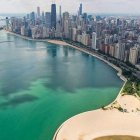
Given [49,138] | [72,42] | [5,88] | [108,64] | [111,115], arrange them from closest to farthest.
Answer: [49,138], [111,115], [5,88], [108,64], [72,42]

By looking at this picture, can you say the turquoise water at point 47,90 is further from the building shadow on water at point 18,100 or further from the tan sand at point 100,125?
the tan sand at point 100,125

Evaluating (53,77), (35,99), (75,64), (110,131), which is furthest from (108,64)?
(110,131)

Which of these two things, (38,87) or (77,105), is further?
(38,87)

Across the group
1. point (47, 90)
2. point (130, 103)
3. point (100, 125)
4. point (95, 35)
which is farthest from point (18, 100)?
point (95, 35)

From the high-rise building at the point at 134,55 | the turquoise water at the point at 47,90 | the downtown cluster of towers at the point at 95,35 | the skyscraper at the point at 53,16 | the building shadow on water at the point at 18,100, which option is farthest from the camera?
the skyscraper at the point at 53,16

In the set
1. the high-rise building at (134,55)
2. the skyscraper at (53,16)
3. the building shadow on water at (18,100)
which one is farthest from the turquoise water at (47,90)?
the skyscraper at (53,16)

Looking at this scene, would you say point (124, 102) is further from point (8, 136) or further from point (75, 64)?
point (75, 64)

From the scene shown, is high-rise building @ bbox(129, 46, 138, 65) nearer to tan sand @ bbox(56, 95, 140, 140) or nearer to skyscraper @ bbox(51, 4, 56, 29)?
tan sand @ bbox(56, 95, 140, 140)
